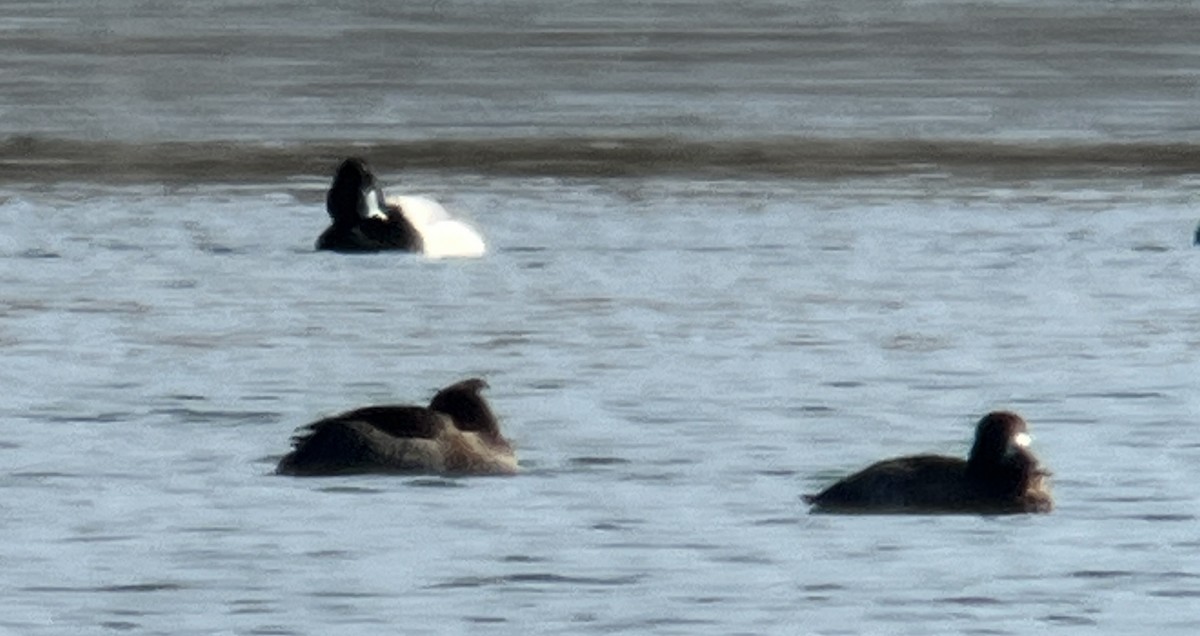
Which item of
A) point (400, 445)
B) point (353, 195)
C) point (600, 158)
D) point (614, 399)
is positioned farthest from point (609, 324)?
point (600, 158)

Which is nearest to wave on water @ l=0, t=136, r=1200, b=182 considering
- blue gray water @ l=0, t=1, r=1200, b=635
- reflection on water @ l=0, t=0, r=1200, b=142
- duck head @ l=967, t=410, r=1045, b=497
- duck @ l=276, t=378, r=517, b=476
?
blue gray water @ l=0, t=1, r=1200, b=635

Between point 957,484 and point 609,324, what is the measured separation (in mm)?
4926

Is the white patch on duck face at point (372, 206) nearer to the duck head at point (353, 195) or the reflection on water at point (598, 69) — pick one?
the duck head at point (353, 195)

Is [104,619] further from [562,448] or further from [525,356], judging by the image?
[525,356]

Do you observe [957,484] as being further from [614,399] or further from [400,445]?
[614,399]

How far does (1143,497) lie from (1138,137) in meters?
13.3

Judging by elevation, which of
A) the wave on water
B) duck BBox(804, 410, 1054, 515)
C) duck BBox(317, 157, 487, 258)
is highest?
duck BBox(804, 410, 1054, 515)

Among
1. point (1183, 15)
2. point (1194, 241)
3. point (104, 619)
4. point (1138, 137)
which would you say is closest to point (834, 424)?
point (104, 619)

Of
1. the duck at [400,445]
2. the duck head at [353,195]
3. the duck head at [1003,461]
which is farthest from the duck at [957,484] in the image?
the duck head at [353,195]

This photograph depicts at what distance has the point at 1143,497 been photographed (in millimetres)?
10000

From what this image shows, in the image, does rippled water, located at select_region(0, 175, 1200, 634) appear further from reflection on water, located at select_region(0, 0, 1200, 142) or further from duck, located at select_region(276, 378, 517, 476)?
reflection on water, located at select_region(0, 0, 1200, 142)

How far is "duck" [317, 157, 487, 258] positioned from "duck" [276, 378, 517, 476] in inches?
276

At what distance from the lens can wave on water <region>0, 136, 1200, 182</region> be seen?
2183 centimetres

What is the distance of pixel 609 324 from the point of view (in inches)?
575
